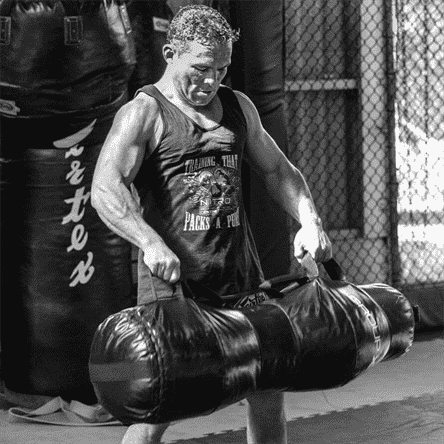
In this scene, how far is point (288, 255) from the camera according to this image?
6.63m

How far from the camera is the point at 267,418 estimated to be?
13.8 feet

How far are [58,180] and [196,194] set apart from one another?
6.04 feet

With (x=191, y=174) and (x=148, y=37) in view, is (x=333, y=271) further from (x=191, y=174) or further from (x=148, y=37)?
(x=148, y=37)

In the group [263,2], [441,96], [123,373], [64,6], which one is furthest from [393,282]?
[123,373]

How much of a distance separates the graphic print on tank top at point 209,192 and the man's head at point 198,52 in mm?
217

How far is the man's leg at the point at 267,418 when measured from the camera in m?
4.19

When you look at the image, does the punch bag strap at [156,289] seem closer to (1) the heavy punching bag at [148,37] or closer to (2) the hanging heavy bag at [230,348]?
(2) the hanging heavy bag at [230,348]

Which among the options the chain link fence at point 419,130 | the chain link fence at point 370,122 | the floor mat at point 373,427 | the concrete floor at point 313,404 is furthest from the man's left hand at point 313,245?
the chain link fence at point 419,130

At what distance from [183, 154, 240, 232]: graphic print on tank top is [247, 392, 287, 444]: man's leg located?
65 cm

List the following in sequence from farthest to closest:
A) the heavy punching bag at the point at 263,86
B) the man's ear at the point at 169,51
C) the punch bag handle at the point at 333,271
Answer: the heavy punching bag at the point at 263,86
the punch bag handle at the point at 333,271
the man's ear at the point at 169,51

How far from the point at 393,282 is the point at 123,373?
457 cm

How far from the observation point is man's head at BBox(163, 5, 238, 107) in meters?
3.93

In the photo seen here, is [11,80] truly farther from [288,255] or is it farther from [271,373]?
[271,373]

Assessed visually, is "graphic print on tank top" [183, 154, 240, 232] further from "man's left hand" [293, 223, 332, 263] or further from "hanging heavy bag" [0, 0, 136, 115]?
"hanging heavy bag" [0, 0, 136, 115]
